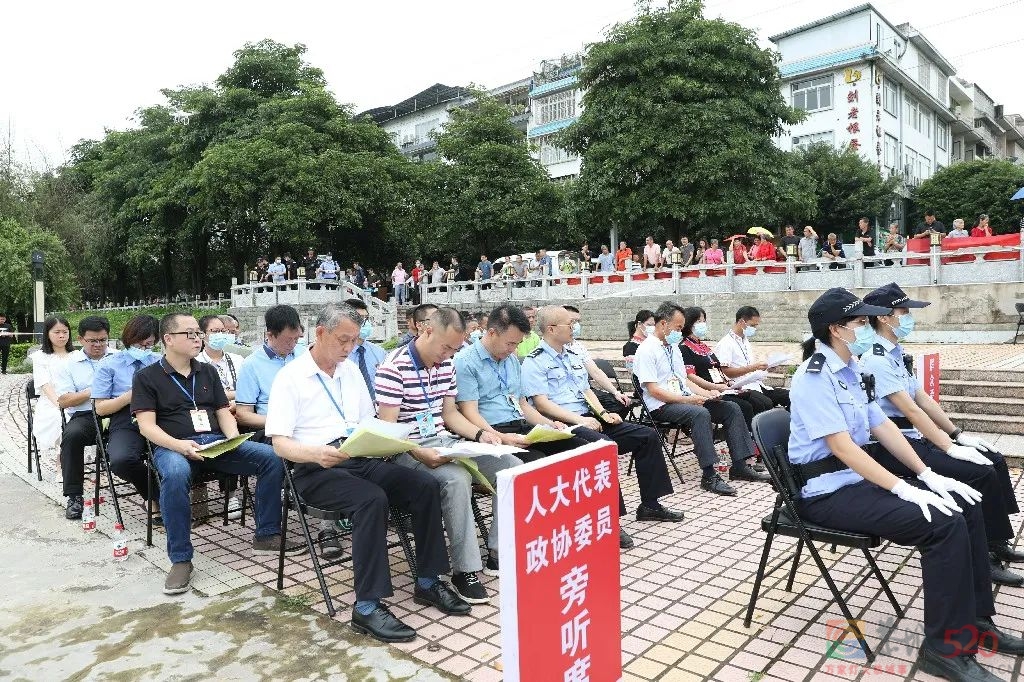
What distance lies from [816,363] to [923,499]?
0.73m

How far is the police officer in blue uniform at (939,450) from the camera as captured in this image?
384cm

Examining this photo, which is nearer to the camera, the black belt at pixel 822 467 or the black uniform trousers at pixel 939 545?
the black uniform trousers at pixel 939 545

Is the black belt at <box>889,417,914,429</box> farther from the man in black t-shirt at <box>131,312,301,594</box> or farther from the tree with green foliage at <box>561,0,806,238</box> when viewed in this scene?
the tree with green foliage at <box>561,0,806,238</box>

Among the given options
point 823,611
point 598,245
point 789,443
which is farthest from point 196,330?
point 598,245

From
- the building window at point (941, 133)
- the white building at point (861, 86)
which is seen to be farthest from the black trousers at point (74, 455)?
the building window at point (941, 133)

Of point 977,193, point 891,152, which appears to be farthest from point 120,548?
point 891,152

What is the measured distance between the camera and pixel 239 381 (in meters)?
5.02

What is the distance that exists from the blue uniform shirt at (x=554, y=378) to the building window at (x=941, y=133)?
43773mm

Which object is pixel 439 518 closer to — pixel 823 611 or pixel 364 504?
pixel 364 504

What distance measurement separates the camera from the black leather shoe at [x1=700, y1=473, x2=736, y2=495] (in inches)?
231

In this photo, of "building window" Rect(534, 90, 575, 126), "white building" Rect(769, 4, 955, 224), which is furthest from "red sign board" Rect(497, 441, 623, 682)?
"building window" Rect(534, 90, 575, 126)

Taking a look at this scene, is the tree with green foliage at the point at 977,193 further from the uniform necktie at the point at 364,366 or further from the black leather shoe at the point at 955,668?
the black leather shoe at the point at 955,668

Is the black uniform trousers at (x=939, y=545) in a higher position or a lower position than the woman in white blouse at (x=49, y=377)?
lower

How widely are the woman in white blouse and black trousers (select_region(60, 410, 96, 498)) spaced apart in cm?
38
